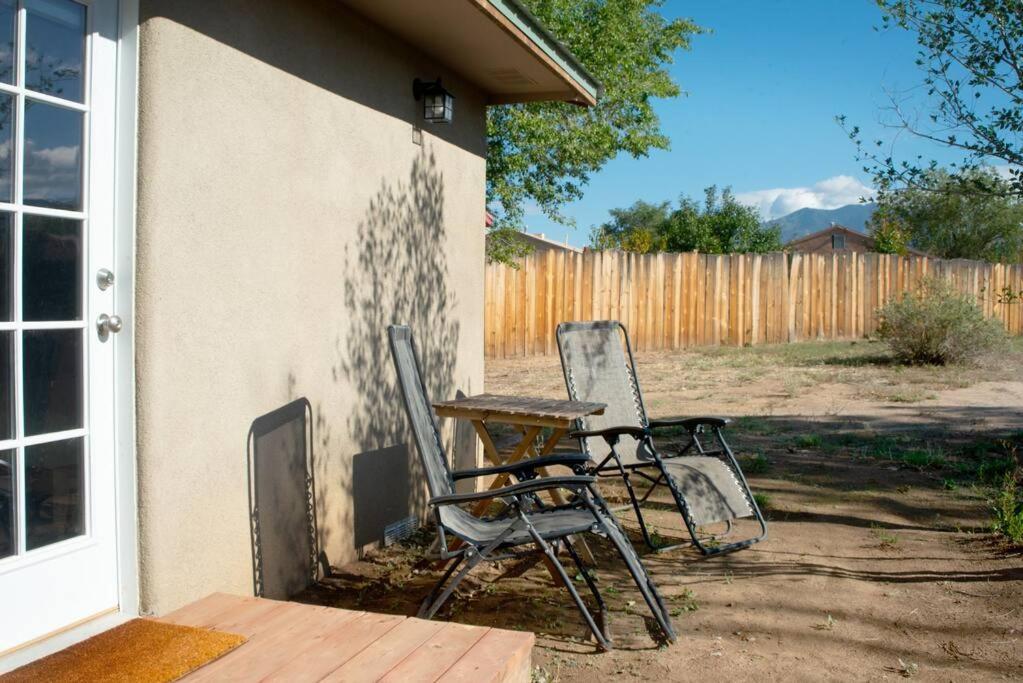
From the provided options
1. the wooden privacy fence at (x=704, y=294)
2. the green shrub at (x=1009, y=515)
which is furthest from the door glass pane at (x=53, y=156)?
the wooden privacy fence at (x=704, y=294)

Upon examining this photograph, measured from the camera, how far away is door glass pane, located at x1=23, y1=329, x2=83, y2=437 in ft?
8.80

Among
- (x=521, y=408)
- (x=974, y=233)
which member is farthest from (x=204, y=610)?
(x=974, y=233)

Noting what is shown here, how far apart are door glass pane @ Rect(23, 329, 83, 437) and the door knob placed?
7 cm

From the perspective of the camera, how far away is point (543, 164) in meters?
12.1

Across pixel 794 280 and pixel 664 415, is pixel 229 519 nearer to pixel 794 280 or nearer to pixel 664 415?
pixel 664 415

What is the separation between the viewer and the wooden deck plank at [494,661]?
247 centimetres

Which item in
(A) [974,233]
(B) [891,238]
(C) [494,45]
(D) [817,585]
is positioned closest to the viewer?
(D) [817,585]

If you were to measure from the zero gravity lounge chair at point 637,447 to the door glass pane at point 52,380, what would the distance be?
2.42 meters

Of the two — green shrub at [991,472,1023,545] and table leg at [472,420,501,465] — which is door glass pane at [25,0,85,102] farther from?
green shrub at [991,472,1023,545]

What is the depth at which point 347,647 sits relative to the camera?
8.85 feet

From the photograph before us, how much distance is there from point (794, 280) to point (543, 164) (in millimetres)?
8132

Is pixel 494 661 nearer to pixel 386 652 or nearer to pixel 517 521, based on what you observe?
pixel 386 652

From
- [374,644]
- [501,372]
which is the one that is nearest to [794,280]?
[501,372]

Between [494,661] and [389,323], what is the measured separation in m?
2.61
